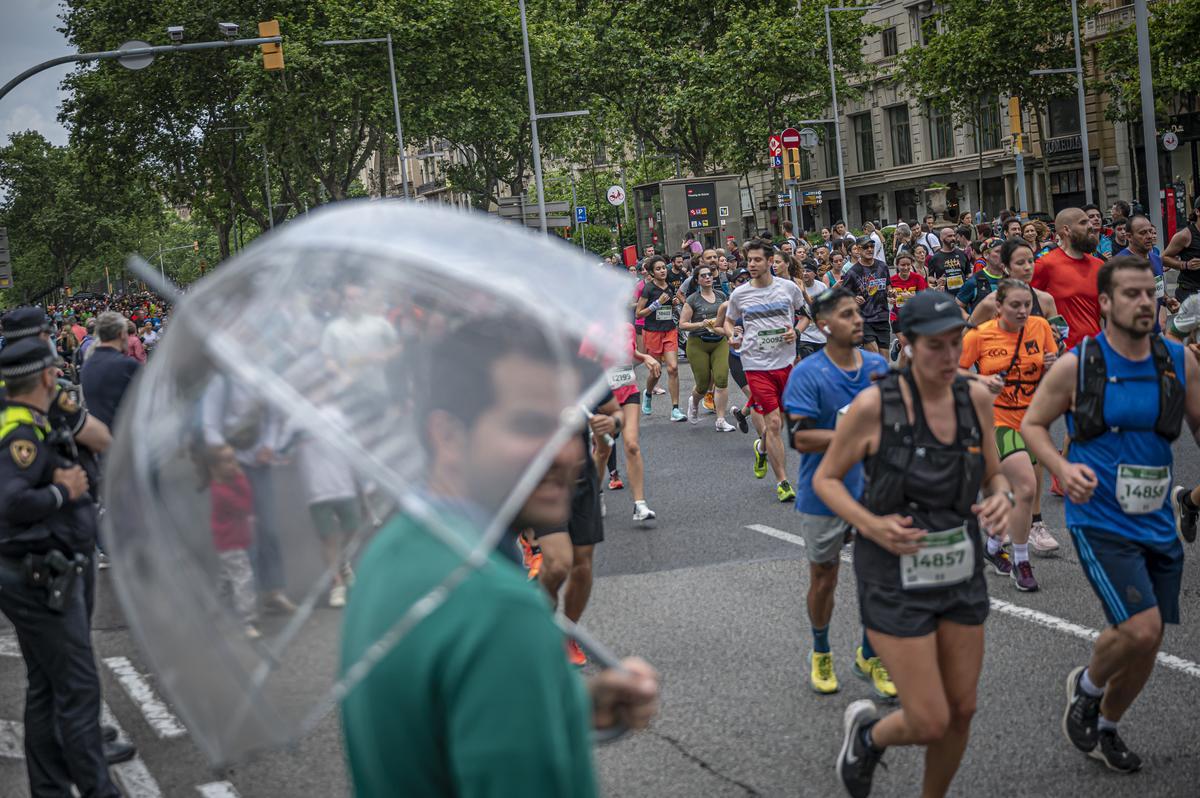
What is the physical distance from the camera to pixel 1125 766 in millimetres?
4844

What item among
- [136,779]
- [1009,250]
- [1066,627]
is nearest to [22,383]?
[136,779]

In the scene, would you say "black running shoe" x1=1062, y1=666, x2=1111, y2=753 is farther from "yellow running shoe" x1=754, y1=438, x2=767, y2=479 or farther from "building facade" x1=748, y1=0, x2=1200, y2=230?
"building facade" x1=748, y1=0, x2=1200, y2=230

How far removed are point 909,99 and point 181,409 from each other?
194 ft

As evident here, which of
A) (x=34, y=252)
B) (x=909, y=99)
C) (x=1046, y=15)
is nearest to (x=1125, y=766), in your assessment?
(x=1046, y=15)

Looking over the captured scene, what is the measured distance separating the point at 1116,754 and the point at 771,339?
645 centimetres

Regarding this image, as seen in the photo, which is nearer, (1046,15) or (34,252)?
(1046,15)

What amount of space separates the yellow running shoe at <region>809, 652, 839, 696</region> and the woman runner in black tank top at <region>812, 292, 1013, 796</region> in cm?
157

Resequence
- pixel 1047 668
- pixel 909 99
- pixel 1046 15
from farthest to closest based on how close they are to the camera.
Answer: pixel 909 99 < pixel 1046 15 < pixel 1047 668

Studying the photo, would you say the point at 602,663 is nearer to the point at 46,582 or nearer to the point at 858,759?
the point at 858,759

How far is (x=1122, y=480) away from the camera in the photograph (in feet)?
15.8

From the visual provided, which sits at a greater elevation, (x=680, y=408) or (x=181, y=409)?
(x=181, y=409)

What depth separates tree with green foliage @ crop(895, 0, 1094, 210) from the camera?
44688 millimetres

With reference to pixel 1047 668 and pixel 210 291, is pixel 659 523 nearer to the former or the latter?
pixel 1047 668

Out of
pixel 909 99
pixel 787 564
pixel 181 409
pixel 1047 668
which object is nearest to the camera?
pixel 181 409
